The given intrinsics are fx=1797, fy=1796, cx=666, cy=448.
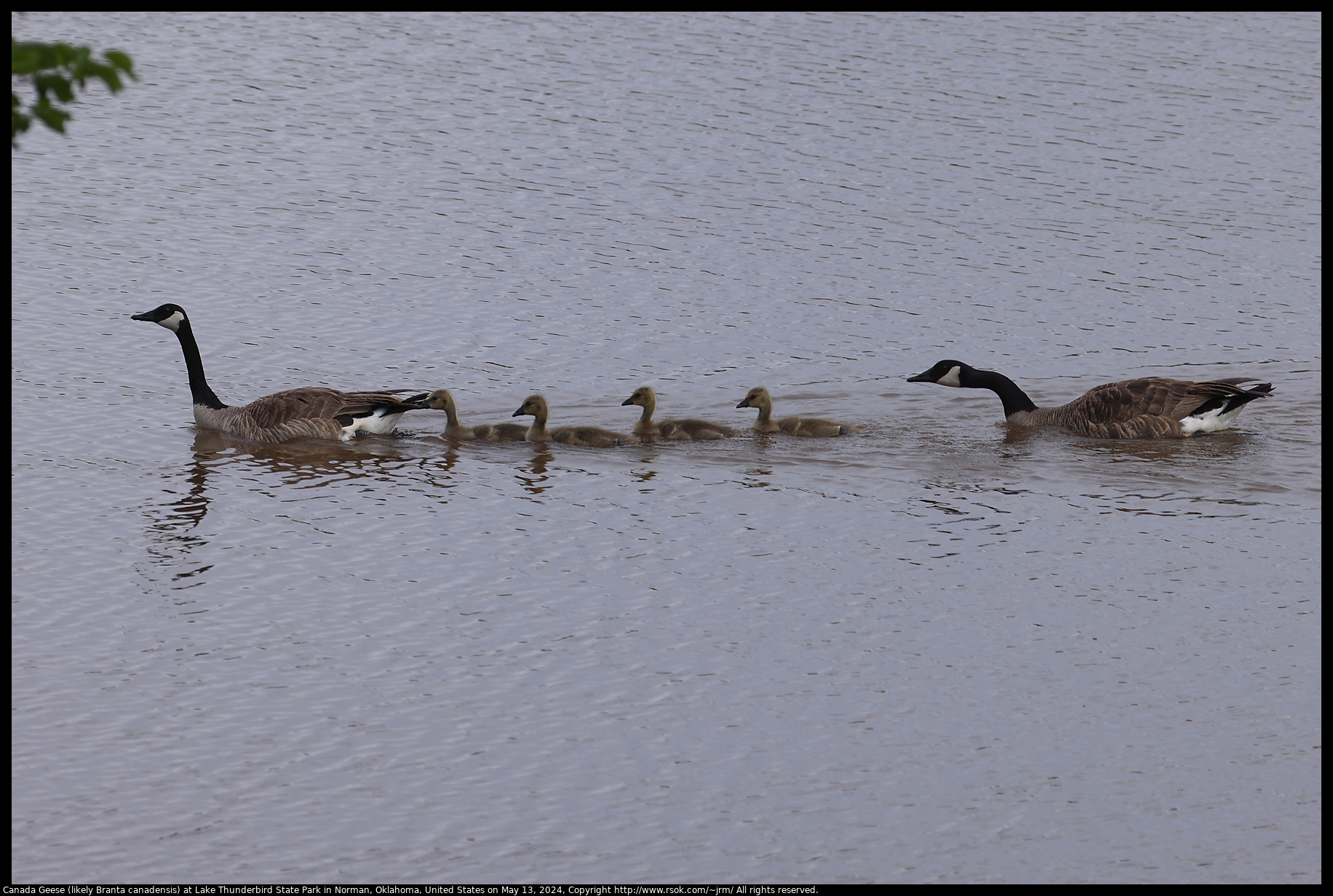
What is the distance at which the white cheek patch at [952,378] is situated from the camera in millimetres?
18953

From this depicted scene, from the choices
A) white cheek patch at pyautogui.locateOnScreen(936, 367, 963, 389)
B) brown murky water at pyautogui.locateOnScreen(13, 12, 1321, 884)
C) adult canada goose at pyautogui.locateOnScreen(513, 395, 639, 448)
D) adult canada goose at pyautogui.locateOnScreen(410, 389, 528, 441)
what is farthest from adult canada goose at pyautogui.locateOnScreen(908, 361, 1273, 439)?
adult canada goose at pyautogui.locateOnScreen(410, 389, 528, 441)

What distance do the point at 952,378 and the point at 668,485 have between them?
429 centimetres

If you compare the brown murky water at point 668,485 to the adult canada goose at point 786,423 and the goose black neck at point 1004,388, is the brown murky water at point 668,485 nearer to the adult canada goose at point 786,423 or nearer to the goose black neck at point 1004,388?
the adult canada goose at point 786,423

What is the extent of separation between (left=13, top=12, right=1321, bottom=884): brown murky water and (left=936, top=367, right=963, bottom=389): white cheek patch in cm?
39

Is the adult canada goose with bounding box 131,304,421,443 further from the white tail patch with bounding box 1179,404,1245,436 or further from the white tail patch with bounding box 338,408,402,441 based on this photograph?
the white tail patch with bounding box 1179,404,1245,436

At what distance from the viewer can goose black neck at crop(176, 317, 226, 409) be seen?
60.5 ft

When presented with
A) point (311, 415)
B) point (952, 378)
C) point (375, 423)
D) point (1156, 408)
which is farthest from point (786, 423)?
point (311, 415)

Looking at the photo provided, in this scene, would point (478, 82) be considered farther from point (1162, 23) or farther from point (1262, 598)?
point (1262, 598)

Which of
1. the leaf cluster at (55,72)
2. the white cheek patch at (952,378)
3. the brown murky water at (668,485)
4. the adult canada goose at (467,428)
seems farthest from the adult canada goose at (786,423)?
the leaf cluster at (55,72)

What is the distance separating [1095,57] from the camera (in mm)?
34969

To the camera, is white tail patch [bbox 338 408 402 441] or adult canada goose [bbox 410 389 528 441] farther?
white tail patch [bbox 338 408 402 441]

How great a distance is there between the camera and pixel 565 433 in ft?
57.5

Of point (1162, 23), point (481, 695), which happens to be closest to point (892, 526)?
point (481, 695)

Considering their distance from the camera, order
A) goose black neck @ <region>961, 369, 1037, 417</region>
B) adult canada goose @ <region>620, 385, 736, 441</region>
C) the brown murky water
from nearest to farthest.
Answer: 1. the brown murky water
2. adult canada goose @ <region>620, 385, 736, 441</region>
3. goose black neck @ <region>961, 369, 1037, 417</region>
